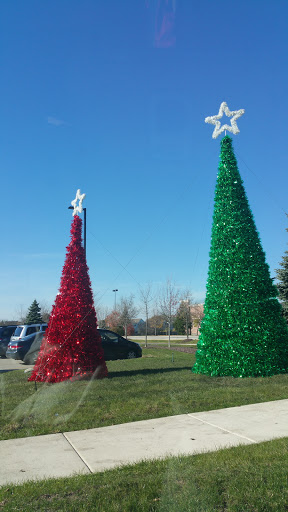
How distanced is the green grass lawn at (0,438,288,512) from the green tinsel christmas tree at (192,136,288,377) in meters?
5.28

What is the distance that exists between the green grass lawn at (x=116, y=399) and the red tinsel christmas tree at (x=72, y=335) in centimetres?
30

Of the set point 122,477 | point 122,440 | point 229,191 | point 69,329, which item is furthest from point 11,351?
point 122,477

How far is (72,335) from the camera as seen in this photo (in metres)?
9.41

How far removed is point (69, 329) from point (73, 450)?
15.7 ft

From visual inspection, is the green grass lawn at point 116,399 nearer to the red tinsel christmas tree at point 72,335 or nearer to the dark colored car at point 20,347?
the red tinsel christmas tree at point 72,335

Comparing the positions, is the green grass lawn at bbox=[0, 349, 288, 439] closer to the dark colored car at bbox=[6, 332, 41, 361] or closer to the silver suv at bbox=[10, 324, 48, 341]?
the dark colored car at bbox=[6, 332, 41, 361]

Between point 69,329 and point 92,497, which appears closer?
point 92,497

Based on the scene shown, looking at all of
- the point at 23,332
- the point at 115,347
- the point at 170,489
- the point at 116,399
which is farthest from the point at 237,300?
the point at 23,332

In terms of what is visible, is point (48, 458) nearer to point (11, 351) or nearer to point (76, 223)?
point (76, 223)

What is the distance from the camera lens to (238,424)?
5.67 metres

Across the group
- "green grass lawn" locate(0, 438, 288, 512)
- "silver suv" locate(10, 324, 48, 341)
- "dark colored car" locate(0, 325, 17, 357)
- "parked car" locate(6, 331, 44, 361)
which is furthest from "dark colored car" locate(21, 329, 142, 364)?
"green grass lawn" locate(0, 438, 288, 512)

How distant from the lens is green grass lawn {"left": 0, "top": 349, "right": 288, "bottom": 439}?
20.0 feet

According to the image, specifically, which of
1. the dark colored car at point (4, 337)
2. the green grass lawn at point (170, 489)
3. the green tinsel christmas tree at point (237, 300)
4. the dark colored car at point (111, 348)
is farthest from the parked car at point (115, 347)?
the green grass lawn at point (170, 489)

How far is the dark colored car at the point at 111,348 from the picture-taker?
16.7 m
